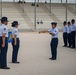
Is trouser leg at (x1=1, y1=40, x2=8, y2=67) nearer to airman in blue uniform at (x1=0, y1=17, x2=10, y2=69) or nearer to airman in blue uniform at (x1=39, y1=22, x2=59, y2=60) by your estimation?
airman in blue uniform at (x1=0, y1=17, x2=10, y2=69)

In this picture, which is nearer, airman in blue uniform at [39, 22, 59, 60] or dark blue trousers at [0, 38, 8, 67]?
dark blue trousers at [0, 38, 8, 67]

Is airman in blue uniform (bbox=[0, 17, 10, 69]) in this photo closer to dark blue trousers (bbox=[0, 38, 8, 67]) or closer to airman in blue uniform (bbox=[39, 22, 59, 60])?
dark blue trousers (bbox=[0, 38, 8, 67])

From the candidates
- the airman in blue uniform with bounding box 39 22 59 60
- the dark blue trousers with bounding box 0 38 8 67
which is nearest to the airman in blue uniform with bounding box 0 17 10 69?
the dark blue trousers with bounding box 0 38 8 67

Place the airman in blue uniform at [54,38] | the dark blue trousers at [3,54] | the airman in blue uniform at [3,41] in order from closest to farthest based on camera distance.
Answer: the airman in blue uniform at [3,41] → the dark blue trousers at [3,54] → the airman in blue uniform at [54,38]

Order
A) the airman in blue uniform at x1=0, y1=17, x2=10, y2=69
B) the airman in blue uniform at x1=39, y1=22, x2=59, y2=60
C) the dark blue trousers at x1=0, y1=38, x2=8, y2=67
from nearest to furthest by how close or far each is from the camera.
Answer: the airman in blue uniform at x1=0, y1=17, x2=10, y2=69, the dark blue trousers at x1=0, y1=38, x2=8, y2=67, the airman in blue uniform at x1=39, y1=22, x2=59, y2=60

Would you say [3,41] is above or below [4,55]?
above

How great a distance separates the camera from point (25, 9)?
135 feet

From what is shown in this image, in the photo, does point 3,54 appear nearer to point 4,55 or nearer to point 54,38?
point 4,55

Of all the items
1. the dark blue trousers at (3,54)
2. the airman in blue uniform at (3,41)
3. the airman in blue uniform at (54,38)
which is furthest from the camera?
the airman in blue uniform at (54,38)

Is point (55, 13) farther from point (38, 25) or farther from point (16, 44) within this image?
point (16, 44)

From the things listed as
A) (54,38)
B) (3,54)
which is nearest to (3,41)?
(3,54)

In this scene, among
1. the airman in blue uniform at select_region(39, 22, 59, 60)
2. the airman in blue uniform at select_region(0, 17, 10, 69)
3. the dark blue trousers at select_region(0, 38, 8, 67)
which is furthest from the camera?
the airman in blue uniform at select_region(39, 22, 59, 60)

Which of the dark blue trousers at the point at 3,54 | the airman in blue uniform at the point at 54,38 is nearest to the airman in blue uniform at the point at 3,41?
the dark blue trousers at the point at 3,54

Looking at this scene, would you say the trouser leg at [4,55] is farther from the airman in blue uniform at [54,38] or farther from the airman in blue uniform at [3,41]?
the airman in blue uniform at [54,38]
